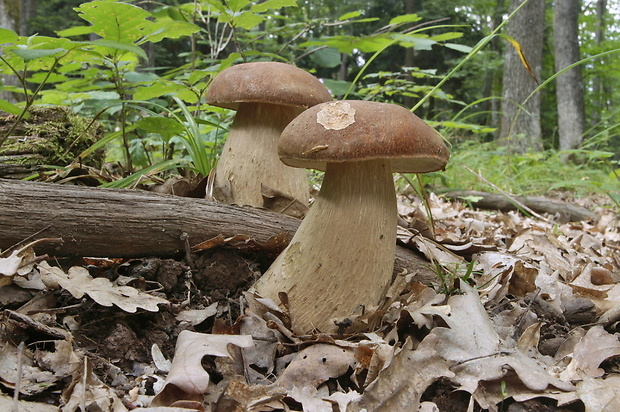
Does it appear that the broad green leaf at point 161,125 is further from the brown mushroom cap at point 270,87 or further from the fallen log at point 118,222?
the fallen log at point 118,222

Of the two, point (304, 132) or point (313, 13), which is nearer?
point (304, 132)

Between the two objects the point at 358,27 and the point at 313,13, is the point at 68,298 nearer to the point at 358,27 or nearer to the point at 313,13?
the point at 358,27

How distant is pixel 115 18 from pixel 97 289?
5.17 ft

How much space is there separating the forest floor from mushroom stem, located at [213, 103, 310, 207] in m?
0.60

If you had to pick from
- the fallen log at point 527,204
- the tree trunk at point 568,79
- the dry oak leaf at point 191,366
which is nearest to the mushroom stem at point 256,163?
the dry oak leaf at point 191,366

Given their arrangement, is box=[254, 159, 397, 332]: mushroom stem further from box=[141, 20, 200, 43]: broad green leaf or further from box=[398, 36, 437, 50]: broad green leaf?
box=[398, 36, 437, 50]: broad green leaf

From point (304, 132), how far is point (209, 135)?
119 inches

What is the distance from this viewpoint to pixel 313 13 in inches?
949

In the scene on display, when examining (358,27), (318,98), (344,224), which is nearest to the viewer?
(344,224)

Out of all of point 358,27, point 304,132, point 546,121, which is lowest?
point 546,121

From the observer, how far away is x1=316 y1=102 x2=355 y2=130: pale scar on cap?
1.88 meters

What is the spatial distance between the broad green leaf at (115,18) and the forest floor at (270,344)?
4.43 feet

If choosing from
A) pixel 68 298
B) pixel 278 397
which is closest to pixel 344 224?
pixel 278 397

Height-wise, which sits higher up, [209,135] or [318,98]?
[318,98]
